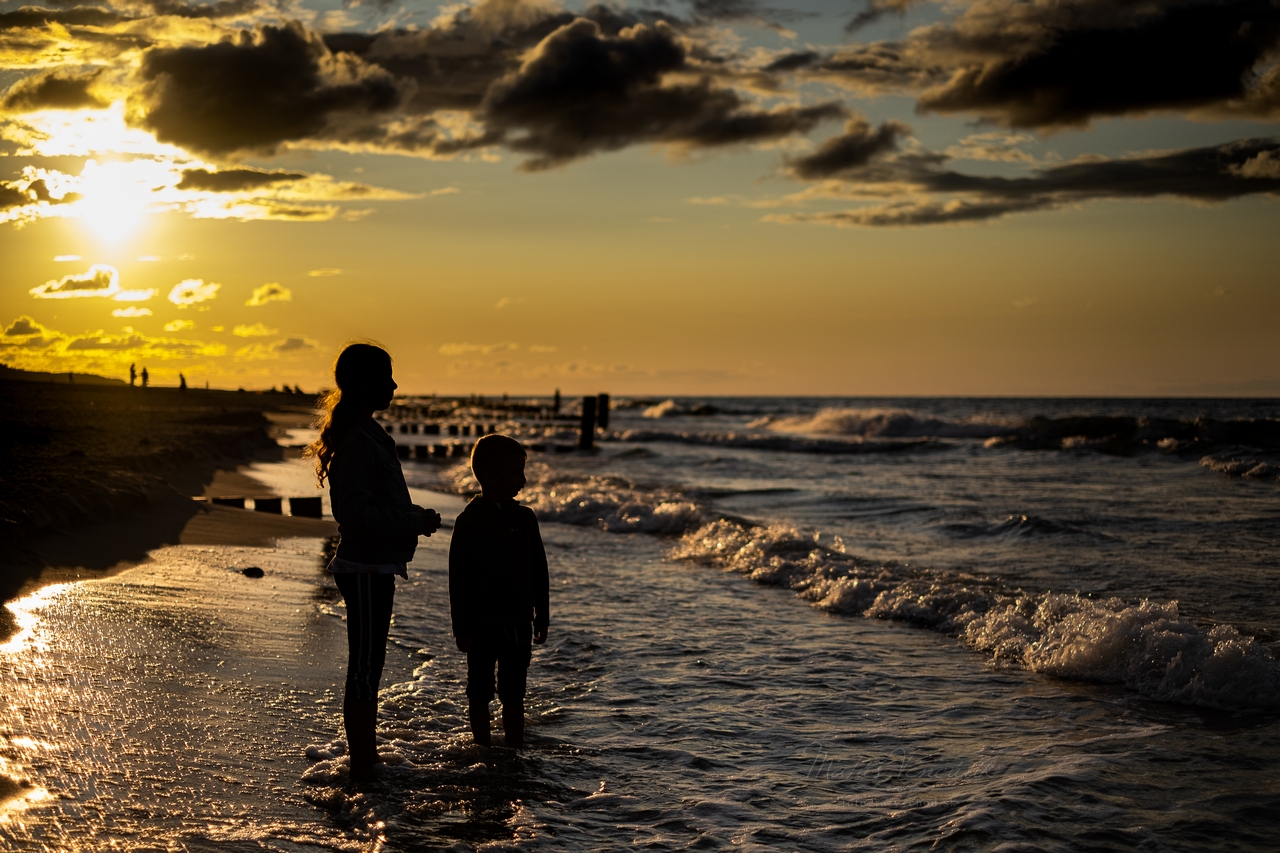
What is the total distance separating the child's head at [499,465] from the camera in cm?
488

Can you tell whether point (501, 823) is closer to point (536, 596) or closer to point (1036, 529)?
point (536, 596)

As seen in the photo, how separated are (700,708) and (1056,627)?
10.8 feet

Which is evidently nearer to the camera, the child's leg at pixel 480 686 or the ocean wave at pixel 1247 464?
the child's leg at pixel 480 686

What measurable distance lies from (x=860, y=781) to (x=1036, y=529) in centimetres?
1038

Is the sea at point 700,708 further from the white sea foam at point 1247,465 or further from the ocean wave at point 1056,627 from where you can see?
the white sea foam at point 1247,465

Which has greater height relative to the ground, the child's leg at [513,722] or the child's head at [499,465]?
the child's head at [499,465]

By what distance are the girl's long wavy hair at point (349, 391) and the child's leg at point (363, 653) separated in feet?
1.81

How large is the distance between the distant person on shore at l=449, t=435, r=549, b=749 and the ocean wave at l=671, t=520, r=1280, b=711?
165 inches

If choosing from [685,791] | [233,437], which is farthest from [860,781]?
[233,437]

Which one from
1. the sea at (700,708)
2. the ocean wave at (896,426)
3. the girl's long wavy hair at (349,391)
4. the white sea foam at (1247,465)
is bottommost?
the sea at (700,708)

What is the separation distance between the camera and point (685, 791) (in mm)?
4562

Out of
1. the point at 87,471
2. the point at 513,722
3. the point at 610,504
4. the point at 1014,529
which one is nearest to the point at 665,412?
the point at 610,504

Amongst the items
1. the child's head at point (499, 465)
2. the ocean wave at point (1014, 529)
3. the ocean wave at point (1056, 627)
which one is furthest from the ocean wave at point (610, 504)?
the child's head at point (499, 465)

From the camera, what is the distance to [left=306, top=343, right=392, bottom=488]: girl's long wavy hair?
425cm
